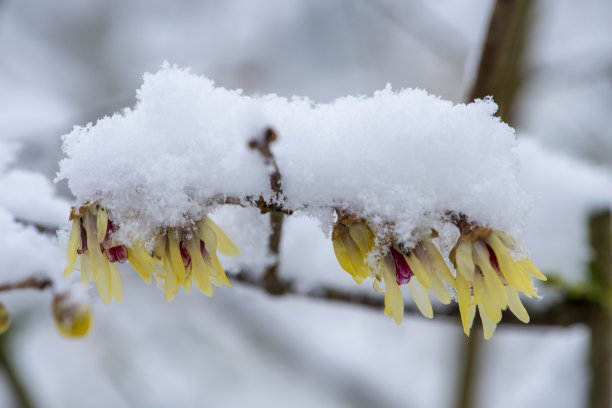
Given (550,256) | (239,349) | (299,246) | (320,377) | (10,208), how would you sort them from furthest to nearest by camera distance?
(239,349) → (320,377) → (550,256) → (299,246) → (10,208)

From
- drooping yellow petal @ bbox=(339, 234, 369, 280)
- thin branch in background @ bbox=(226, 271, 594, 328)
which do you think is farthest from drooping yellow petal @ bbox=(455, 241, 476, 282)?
thin branch in background @ bbox=(226, 271, 594, 328)

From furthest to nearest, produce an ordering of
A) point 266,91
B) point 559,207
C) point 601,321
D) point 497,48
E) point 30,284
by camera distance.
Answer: point 266,91
point 559,207
point 601,321
point 497,48
point 30,284

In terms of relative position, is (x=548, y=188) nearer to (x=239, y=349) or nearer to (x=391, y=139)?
(x=391, y=139)

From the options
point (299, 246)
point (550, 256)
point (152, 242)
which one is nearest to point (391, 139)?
point (152, 242)

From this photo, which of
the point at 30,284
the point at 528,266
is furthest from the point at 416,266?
the point at 30,284

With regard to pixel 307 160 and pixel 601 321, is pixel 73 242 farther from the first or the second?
pixel 601 321

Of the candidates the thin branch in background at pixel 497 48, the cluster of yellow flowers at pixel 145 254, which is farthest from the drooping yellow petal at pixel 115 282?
the thin branch in background at pixel 497 48

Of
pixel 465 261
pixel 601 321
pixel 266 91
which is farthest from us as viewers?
pixel 266 91
